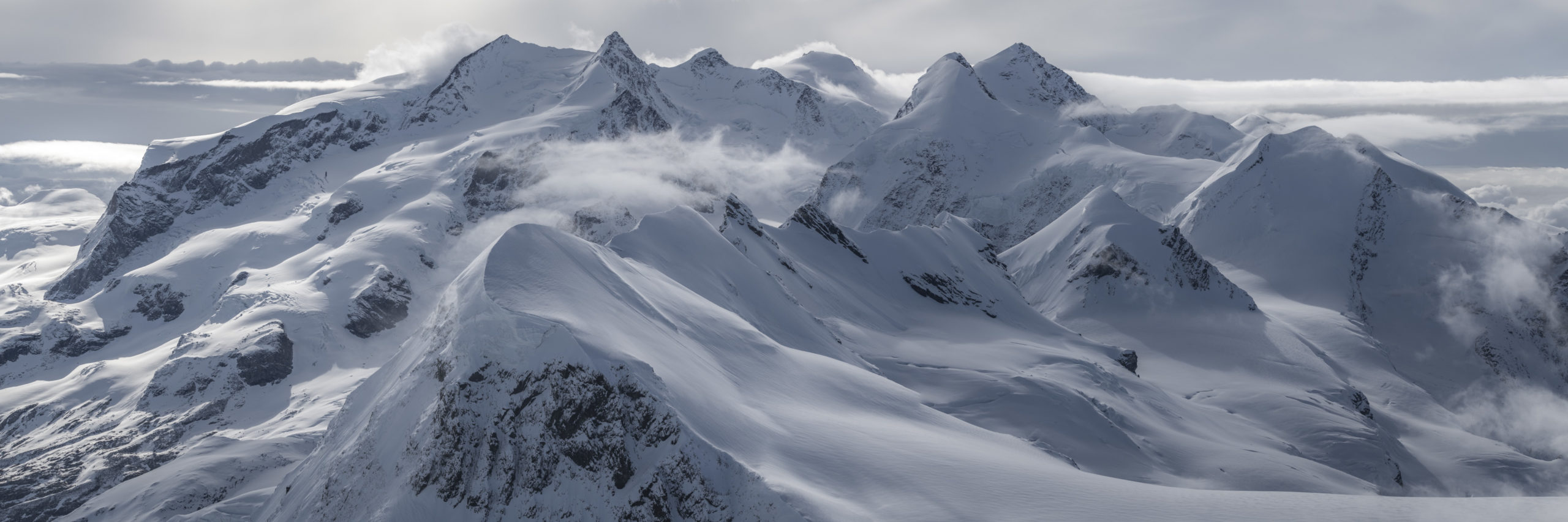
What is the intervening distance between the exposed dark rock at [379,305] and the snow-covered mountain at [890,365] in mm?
599

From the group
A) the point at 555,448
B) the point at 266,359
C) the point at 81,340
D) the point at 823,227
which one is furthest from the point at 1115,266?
the point at 81,340

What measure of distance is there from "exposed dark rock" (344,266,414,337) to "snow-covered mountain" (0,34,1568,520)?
0.60 metres

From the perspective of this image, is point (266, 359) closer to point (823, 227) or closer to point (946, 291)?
point (823, 227)

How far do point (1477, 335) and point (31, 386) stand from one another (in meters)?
269

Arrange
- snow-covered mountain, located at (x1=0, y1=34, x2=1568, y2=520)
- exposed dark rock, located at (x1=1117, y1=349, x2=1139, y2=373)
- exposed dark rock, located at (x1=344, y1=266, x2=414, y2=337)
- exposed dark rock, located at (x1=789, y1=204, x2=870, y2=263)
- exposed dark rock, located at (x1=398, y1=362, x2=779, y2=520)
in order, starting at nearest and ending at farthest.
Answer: exposed dark rock, located at (x1=398, y1=362, x2=779, y2=520), snow-covered mountain, located at (x1=0, y1=34, x2=1568, y2=520), exposed dark rock, located at (x1=1117, y1=349, x2=1139, y2=373), exposed dark rock, located at (x1=789, y1=204, x2=870, y2=263), exposed dark rock, located at (x1=344, y1=266, x2=414, y2=337)

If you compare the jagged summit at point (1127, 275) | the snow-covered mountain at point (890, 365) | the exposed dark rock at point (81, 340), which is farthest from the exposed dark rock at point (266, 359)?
the jagged summit at point (1127, 275)

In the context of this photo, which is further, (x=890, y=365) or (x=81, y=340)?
(x=81, y=340)

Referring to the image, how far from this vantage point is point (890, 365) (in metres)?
79.0

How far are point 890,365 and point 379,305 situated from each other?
139485 millimetres

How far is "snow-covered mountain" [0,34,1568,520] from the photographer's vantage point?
35.5 metres

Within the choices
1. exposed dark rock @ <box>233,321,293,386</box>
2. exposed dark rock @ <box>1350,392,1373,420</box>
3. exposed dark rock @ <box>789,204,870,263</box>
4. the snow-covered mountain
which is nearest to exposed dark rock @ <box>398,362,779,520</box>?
the snow-covered mountain

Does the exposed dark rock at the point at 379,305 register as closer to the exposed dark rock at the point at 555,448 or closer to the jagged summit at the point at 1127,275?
the jagged summit at the point at 1127,275

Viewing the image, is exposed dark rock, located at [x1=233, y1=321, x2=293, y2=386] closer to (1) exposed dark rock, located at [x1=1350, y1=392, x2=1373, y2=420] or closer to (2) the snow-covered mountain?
(2) the snow-covered mountain

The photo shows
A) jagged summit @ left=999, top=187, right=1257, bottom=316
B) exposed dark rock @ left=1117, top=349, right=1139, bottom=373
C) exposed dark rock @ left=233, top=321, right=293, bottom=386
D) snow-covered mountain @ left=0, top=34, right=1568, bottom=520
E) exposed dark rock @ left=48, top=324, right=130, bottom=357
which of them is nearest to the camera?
snow-covered mountain @ left=0, top=34, right=1568, bottom=520
